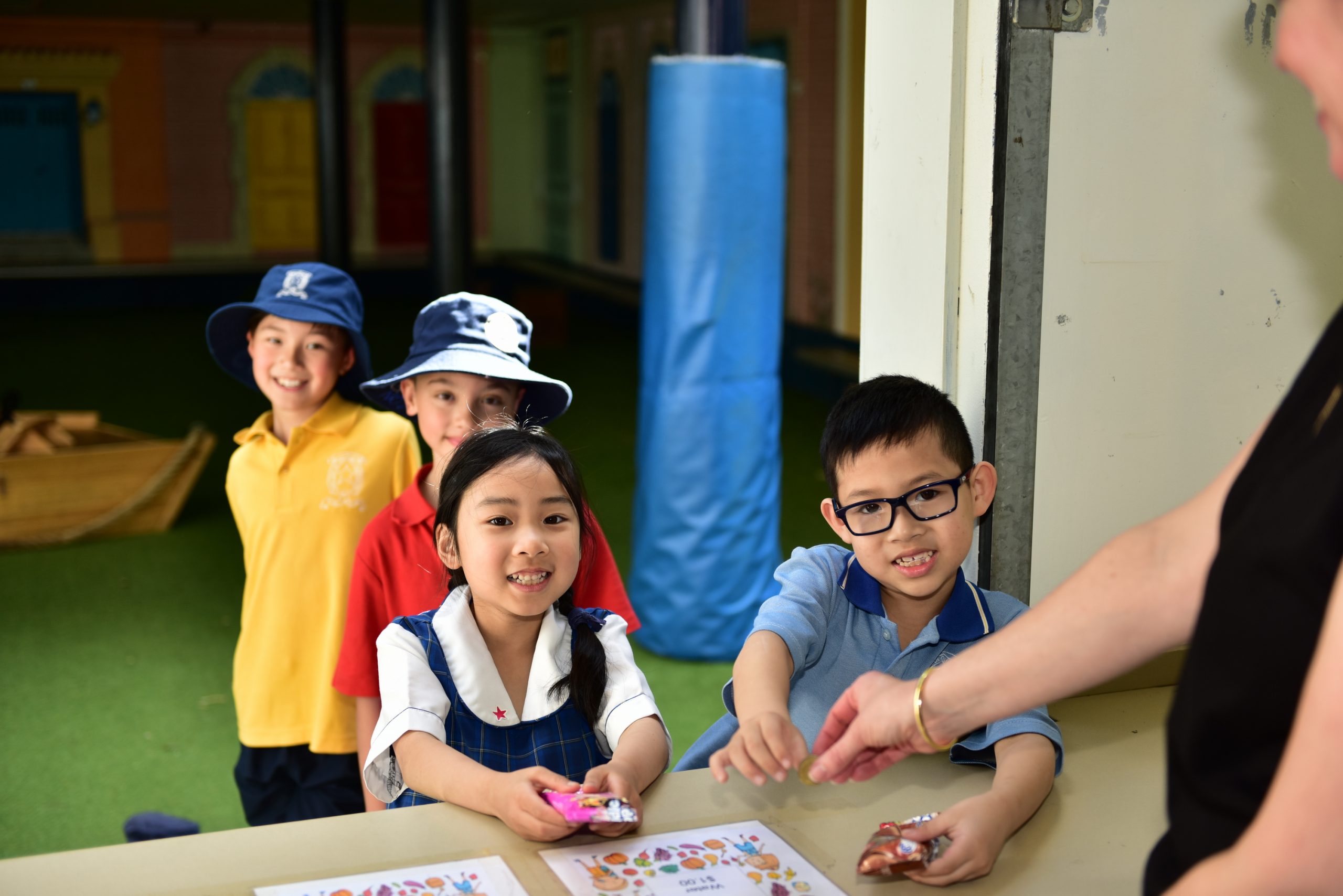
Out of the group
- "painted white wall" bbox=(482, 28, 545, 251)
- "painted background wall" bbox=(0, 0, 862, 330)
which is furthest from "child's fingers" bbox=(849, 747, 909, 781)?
"painted white wall" bbox=(482, 28, 545, 251)

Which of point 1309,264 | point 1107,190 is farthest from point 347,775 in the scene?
point 1309,264

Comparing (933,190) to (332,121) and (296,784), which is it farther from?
(332,121)

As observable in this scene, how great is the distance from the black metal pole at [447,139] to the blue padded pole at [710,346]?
134 inches

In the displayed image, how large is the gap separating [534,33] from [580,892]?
636 inches

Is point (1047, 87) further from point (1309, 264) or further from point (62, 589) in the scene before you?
point (62, 589)

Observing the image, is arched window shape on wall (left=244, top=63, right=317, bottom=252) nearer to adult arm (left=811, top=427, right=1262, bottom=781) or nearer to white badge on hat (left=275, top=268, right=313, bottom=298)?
white badge on hat (left=275, top=268, right=313, bottom=298)

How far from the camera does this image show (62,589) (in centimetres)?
482

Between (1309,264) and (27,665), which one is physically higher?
(1309,264)

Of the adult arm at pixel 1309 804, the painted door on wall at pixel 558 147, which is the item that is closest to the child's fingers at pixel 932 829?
the adult arm at pixel 1309 804

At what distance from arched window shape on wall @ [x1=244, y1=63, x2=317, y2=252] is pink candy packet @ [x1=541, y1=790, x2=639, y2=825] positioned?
1471cm

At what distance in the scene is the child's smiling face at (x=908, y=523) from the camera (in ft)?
5.17

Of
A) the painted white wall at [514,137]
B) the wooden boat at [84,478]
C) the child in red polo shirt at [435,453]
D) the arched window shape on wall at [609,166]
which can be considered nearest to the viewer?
the child in red polo shirt at [435,453]

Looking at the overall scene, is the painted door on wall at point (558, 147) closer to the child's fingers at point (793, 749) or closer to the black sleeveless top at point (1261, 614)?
the child's fingers at point (793, 749)

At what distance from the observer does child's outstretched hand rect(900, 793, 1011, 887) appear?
4.06ft
